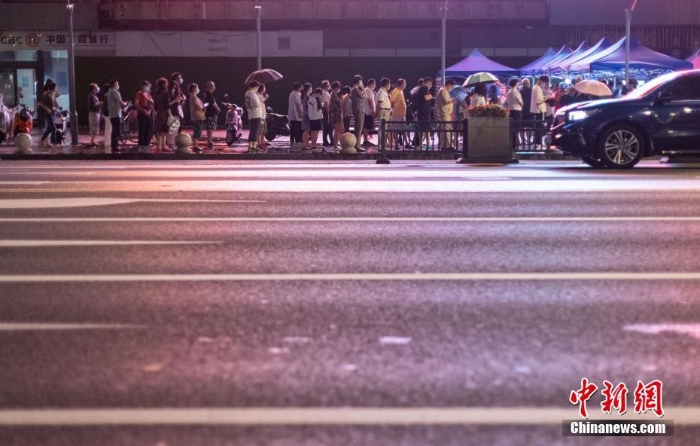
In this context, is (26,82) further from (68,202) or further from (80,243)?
(80,243)

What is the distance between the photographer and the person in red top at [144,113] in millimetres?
25203

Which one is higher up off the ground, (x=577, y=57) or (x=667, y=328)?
(x=577, y=57)

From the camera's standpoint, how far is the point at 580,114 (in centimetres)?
1938

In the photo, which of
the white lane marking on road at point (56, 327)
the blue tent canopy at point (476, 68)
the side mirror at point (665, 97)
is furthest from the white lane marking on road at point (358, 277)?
the blue tent canopy at point (476, 68)

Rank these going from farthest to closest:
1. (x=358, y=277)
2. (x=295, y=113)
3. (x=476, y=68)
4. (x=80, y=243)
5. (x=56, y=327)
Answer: (x=476, y=68)
(x=295, y=113)
(x=80, y=243)
(x=358, y=277)
(x=56, y=327)

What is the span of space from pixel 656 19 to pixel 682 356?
46.5 meters

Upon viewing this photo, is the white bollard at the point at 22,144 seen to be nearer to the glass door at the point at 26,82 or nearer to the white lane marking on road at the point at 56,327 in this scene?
the white lane marking on road at the point at 56,327

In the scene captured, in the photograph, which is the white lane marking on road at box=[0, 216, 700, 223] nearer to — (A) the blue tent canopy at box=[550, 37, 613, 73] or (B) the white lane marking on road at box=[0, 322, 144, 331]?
(B) the white lane marking on road at box=[0, 322, 144, 331]

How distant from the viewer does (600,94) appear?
24.5 m

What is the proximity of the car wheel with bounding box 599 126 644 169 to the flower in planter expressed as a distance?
3.47m

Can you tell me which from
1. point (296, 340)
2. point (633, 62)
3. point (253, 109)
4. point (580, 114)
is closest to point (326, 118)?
point (253, 109)

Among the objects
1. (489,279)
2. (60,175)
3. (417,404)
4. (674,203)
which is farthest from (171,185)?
(417,404)

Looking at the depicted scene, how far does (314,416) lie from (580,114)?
1557 cm

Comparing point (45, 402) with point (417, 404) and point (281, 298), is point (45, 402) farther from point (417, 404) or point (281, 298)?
point (281, 298)
